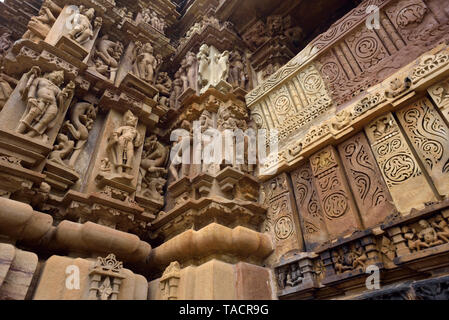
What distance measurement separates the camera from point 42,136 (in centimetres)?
309

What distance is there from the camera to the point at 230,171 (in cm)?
341

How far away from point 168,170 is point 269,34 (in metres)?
3.22

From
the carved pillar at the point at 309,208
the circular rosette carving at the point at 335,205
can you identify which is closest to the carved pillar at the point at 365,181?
the circular rosette carving at the point at 335,205

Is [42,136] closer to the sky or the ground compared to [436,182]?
closer to the sky

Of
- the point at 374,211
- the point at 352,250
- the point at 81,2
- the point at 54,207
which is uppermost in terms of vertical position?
the point at 81,2

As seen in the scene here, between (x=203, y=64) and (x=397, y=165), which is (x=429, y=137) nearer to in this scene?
(x=397, y=165)

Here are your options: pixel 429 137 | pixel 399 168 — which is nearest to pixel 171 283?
pixel 399 168

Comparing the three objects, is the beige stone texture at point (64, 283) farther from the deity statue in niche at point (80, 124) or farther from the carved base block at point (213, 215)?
the deity statue in niche at point (80, 124)

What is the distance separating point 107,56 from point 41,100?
171 cm

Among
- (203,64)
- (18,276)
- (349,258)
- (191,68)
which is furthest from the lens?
(191,68)
